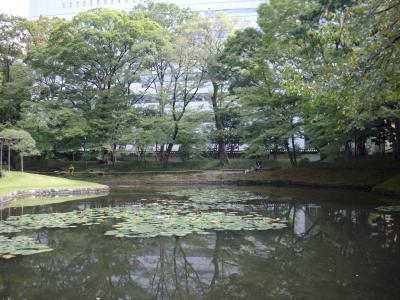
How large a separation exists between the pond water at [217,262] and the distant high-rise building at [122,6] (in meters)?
52.4

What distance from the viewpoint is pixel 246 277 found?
6.23 metres

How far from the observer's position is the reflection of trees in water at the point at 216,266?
5.65 metres

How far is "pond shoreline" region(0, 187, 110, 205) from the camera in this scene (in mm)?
17453

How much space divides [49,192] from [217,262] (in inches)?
585

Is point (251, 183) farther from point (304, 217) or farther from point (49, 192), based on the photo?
point (304, 217)

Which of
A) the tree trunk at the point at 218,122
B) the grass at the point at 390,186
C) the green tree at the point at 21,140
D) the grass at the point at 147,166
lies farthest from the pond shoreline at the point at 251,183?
the tree trunk at the point at 218,122

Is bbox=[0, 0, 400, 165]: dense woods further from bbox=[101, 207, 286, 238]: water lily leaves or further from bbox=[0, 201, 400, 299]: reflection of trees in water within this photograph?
bbox=[0, 201, 400, 299]: reflection of trees in water

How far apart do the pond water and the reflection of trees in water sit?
0.05 ft

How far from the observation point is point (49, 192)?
1989 centimetres

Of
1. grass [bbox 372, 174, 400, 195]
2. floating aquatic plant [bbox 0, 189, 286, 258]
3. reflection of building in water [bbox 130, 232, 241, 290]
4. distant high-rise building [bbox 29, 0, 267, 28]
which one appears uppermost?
distant high-rise building [bbox 29, 0, 267, 28]

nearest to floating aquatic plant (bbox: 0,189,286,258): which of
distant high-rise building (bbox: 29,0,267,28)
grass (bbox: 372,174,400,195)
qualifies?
grass (bbox: 372,174,400,195)

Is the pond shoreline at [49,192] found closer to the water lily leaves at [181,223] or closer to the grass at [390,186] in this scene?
the water lily leaves at [181,223]

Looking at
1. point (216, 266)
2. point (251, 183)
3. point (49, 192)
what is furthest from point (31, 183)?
point (216, 266)

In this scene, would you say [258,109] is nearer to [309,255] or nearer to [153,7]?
[153,7]
